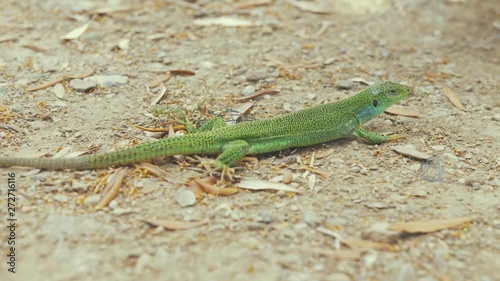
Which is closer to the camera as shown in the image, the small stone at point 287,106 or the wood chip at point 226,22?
the small stone at point 287,106

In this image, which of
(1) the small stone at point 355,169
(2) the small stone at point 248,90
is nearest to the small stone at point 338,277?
(1) the small stone at point 355,169

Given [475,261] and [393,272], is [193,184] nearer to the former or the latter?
[393,272]

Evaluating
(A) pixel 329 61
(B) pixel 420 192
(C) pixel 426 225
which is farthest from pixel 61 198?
(A) pixel 329 61

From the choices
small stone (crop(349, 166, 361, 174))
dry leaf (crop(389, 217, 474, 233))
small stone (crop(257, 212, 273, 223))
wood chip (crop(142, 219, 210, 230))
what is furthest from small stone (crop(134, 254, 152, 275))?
small stone (crop(349, 166, 361, 174))

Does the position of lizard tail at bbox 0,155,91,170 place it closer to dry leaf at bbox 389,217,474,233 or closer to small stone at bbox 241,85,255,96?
small stone at bbox 241,85,255,96

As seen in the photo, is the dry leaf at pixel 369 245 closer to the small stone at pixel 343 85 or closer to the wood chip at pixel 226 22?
the small stone at pixel 343 85
